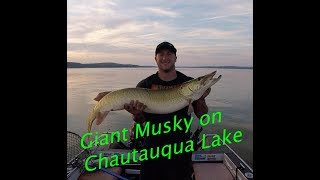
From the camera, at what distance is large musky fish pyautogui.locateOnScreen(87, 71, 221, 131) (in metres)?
2.89

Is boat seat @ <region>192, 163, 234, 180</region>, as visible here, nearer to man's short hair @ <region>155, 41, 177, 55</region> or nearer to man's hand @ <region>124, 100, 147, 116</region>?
man's hand @ <region>124, 100, 147, 116</region>

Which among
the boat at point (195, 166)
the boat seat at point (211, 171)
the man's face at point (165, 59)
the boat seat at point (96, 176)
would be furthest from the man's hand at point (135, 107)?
the boat seat at point (211, 171)

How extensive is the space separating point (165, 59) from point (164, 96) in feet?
1.25

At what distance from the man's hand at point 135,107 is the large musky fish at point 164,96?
3 cm

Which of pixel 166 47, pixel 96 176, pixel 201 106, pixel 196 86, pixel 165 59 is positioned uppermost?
pixel 166 47

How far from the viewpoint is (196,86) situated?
114 inches

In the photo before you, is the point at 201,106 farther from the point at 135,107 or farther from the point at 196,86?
the point at 135,107

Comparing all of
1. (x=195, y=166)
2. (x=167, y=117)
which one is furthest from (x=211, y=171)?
(x=167, y=117)

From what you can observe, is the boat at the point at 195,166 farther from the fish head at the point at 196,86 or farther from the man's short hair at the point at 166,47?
the man's short hair at the point at 166,47
